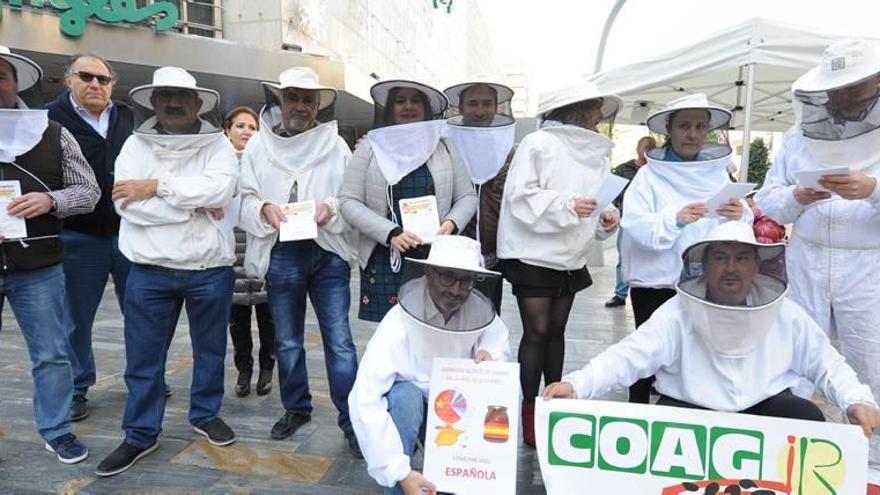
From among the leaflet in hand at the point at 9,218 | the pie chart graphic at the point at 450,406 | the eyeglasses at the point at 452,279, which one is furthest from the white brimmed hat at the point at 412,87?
the leaflet in hand at the point at 9,218

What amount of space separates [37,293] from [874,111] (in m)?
3.94

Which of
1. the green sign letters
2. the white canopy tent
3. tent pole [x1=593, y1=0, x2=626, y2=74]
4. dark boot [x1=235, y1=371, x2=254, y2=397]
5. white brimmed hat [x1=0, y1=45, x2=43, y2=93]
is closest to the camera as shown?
white brimmed hat [x1=0, y1=45, x2=43, y2=93]

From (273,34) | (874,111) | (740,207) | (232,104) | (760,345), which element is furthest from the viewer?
(232,104)

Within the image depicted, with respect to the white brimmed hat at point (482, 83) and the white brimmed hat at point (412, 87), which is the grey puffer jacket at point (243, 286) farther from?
the white brimmed hat at point (482, 83)

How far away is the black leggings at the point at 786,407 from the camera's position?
2.38m

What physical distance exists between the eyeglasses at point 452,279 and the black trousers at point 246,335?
6.83ft

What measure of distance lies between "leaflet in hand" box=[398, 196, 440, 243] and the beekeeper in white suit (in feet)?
5.35

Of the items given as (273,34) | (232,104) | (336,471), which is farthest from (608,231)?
(232,104)

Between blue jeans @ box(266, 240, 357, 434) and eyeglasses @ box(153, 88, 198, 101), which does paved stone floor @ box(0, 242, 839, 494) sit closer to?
blue jeans @ box(266, 240, 357, 434)

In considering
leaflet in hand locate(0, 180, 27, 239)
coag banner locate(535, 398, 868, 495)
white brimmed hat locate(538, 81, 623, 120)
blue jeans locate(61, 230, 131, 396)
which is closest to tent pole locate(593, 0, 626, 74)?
white brimmed hat locate(538, 81, 623, 120)

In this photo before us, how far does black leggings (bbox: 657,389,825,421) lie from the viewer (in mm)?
2375

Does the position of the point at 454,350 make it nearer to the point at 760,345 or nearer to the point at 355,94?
the point at 760,345

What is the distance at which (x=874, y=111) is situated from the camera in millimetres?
2574

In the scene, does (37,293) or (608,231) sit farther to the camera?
(608,231)
